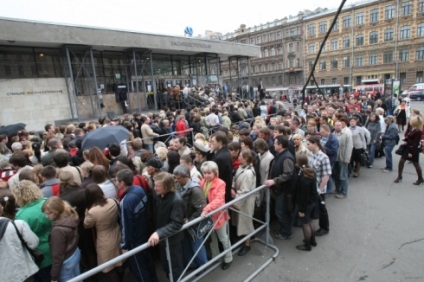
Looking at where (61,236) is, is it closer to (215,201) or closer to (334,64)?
(215,201)

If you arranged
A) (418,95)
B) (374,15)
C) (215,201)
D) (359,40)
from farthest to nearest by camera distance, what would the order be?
1. (359,40)
2. (374,15)
3. (418,95)
4. (215,201)

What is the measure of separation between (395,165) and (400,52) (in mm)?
50660

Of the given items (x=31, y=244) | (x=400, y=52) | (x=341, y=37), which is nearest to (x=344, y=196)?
(x=31, y=244)

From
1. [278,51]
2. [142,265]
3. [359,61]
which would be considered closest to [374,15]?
[359,61]

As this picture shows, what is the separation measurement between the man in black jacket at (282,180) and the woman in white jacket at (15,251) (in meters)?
3.17

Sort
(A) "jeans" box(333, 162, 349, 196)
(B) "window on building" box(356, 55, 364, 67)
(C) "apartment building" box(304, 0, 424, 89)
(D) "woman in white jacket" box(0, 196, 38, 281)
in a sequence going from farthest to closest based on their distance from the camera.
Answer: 1. (B) "window on building" box(356, 55, 364, 67)
2. (C) "apartment building" box(304, 0, 424, 89)
3. (A) "jeans" box(333, 162, 349, 196)
4. (D) "woman in white jacket" box(0, 196, 38, 281)

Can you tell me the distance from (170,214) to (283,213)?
238 centimetres

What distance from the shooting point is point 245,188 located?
14.0 ft

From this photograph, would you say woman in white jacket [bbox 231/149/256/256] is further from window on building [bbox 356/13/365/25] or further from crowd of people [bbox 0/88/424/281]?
window on building [bbox 356/13/365/25]

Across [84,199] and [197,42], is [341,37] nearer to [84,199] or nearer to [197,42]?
[197,42]

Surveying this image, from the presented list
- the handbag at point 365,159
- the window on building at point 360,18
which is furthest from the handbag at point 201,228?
the window on building at point 360,18

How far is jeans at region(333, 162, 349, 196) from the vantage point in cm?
631

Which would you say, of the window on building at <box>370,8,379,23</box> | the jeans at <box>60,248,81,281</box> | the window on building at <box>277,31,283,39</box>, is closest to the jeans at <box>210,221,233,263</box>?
the jeans at <box>60,248,81,281</box>

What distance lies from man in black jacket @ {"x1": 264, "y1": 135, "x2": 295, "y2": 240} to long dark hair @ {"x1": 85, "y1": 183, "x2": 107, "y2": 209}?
2.42 m
